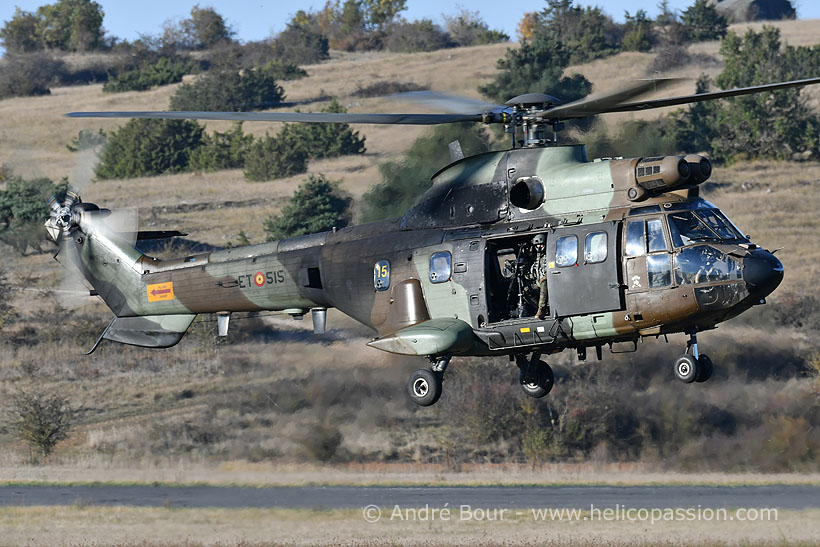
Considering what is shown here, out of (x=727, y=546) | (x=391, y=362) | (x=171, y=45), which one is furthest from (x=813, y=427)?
(x=171, y=45)

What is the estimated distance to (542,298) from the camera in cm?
1642

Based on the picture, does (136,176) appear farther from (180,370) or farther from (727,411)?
(727,411)

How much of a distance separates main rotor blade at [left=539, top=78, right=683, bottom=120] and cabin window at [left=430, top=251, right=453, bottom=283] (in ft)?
8.67

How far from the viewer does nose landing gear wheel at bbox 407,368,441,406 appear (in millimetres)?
16891

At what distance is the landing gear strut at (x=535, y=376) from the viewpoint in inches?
725

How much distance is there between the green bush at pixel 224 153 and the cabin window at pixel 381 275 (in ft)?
146

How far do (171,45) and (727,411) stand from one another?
3294 inches

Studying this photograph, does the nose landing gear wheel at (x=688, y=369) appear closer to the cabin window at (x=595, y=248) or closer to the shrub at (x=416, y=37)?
the cabin window at (x=595, y=248)

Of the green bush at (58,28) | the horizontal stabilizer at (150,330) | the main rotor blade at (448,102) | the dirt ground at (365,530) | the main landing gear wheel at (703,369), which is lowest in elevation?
the dirt ground at (365,530)

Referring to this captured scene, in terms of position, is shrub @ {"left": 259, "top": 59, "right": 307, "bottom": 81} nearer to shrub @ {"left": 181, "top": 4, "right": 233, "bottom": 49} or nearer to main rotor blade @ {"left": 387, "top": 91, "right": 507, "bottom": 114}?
shrub @ {"left": 181, "top": 4, "right": 233, "bottom": 49}

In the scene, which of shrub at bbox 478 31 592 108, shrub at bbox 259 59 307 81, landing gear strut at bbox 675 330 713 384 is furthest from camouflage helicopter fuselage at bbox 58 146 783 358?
shrub at bbox 259 59 307 81

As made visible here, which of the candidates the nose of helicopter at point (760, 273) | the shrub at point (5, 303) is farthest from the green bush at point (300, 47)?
the nose of helicopter at point (760, 273)

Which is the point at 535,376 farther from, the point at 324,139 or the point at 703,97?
the point at 324,139

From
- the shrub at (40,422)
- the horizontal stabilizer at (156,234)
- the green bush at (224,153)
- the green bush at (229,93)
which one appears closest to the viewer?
the horizontal stabilizer at (156,234)
